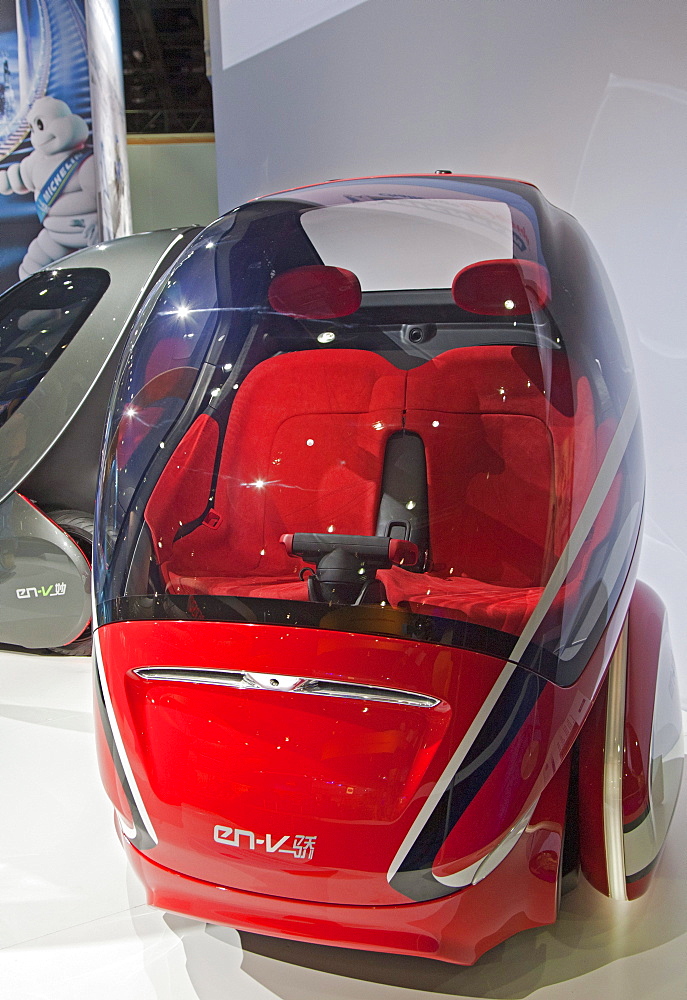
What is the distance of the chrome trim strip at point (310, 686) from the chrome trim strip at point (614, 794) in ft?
1.28

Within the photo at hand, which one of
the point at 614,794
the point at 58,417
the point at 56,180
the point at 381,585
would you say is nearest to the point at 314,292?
the point at 381,585

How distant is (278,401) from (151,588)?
0.53m

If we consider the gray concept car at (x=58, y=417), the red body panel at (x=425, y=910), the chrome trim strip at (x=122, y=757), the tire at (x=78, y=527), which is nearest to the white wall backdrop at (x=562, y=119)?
the gray concept car at (x=58, y=417)

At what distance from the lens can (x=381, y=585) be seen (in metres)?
1.06

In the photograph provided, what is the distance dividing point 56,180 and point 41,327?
184 centimetres

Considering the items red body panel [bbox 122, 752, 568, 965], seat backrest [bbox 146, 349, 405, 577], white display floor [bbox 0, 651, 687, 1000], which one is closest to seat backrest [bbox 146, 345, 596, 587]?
seat backrest [bbox 146, 349, 405, 577]

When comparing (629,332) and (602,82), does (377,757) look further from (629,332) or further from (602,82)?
(602,82)

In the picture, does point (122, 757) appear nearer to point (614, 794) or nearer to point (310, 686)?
point (310, 686)

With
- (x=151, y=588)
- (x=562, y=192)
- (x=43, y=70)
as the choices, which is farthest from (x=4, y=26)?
(x=151, y=588)

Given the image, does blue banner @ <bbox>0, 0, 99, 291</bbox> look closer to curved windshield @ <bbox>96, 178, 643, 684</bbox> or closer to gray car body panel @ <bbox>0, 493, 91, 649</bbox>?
gray car body panel @ <bbox>0, 493, 91, 649</bbox>

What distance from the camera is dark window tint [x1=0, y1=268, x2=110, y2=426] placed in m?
2.32

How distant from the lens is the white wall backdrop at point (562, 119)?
201cm

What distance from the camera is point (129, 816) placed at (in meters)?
1.03

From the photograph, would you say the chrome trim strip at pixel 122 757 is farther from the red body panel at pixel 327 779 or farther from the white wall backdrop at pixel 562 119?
the white wall backdrop at pixel 562 119
